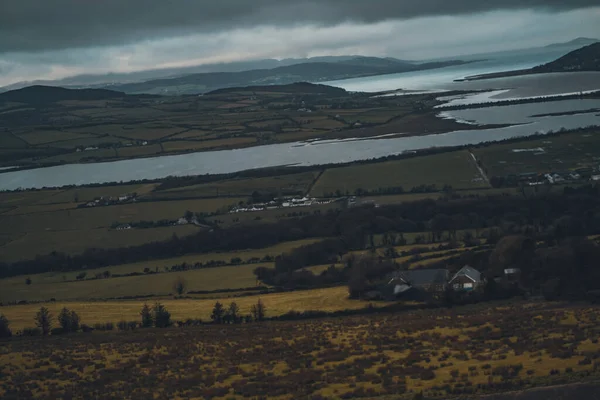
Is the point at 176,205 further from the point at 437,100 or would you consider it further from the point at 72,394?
the point at 437,100

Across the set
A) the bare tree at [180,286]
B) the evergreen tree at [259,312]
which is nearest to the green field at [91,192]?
the bare tree at [180,286]

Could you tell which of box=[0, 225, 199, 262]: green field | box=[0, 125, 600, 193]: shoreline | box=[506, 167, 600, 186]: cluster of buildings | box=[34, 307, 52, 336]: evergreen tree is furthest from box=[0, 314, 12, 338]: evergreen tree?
box=[0, 125, 600, 193]: shoreline

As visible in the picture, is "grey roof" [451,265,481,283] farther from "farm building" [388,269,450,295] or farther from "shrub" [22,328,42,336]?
"shrub" [22,328,42,336]

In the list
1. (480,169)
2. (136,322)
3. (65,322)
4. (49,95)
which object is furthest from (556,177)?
(49,95)

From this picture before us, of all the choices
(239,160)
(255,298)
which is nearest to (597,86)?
(239,160)

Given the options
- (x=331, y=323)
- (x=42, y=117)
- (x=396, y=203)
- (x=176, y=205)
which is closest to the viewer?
(x=331, y=323)

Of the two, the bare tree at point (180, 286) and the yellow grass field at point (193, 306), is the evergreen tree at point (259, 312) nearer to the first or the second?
the yellow grass field at point (193, 306)

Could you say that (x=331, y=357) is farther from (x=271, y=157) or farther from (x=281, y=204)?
(x=271, y=157)
